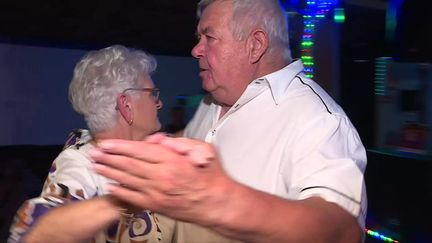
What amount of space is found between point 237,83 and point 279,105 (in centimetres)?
26

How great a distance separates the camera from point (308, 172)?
1091 millimetres

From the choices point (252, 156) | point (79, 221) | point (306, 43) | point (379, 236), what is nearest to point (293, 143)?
point (252, 156)

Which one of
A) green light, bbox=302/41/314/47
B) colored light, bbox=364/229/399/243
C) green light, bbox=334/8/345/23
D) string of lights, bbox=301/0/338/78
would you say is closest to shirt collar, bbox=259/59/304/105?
string of lights, bbox=301/0/338/78

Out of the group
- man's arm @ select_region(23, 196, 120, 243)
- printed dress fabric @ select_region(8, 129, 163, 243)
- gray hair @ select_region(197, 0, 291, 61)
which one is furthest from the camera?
gray hair @ select_region(197, 0, 291, 61)

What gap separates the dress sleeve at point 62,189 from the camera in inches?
50.8

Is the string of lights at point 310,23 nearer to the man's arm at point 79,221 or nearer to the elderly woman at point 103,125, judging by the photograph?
the elderly woman at point 103,125

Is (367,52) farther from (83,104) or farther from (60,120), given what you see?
(60,120)

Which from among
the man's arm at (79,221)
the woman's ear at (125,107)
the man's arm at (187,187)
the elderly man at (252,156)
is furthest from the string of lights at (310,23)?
the man's arm at (187,187)

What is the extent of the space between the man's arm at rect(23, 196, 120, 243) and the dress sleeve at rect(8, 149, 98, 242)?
1.37ft

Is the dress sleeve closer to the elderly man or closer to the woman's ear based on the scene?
the woman's ear

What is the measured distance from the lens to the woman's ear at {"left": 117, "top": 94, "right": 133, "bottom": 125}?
72.2 inches

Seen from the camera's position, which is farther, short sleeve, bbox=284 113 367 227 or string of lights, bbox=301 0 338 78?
string of lights, bbox=301 0 338 78

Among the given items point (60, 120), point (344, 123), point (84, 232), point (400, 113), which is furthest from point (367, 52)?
point (60, 120)

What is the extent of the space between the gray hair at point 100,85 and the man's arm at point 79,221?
945 mm
